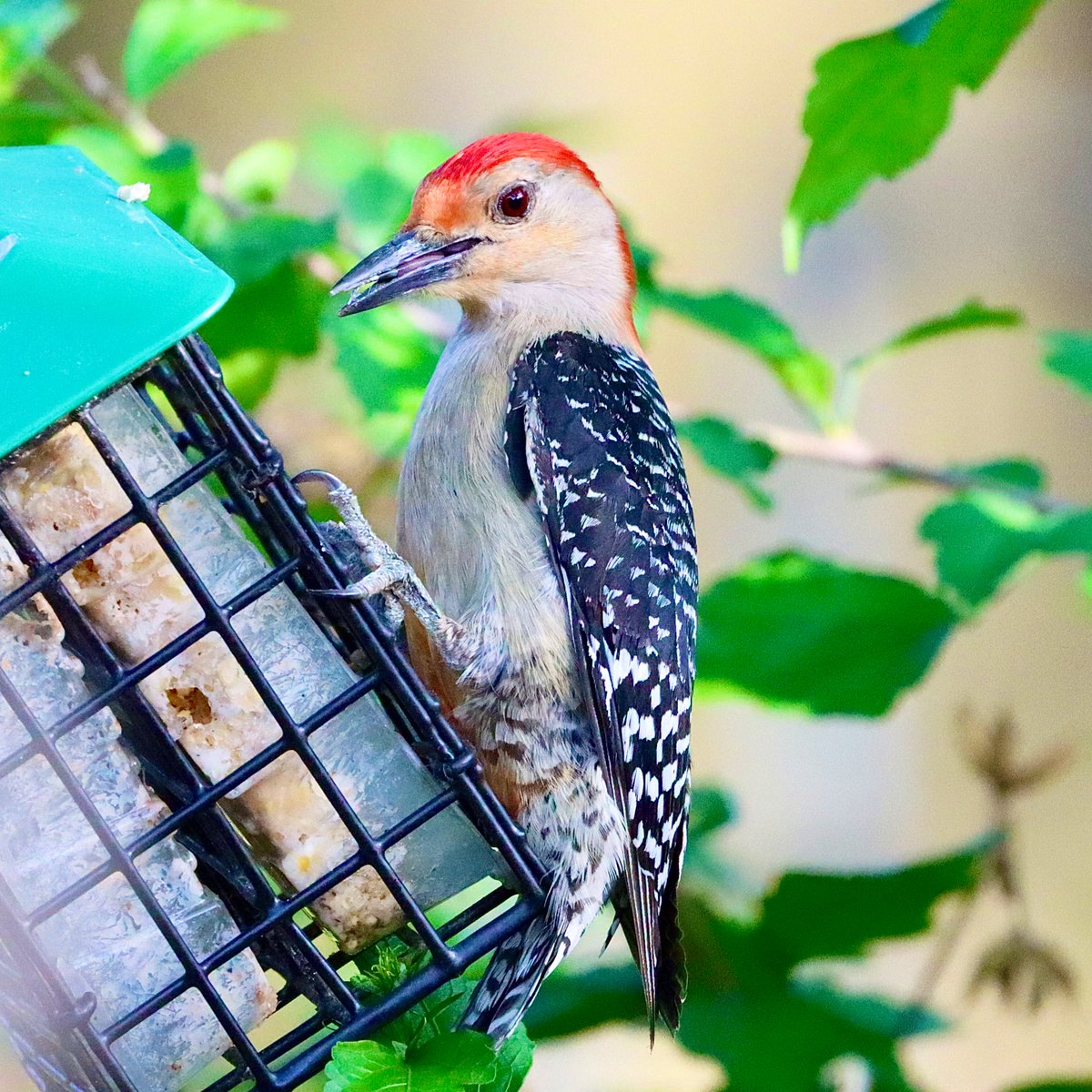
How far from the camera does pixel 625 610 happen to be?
2.53 metres

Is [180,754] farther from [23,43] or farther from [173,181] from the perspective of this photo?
[23,43]

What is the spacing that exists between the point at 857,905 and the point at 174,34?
89.9 inches

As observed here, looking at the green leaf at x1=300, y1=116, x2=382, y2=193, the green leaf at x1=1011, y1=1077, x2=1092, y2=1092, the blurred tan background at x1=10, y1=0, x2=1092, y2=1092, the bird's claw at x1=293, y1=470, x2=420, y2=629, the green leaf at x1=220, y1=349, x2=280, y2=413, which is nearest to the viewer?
the bird's claw at x1=293, y1=470, x2=420, y2=629

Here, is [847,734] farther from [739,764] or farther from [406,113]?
[406,113]

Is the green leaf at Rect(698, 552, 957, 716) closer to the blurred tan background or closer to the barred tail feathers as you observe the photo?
the barred tail feathers

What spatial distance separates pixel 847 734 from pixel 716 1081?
181 inches

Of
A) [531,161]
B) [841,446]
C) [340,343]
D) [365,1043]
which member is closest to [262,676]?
[365,1043]

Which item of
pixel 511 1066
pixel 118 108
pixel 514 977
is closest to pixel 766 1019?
pixel 514 977

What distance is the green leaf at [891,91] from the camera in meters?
1.72

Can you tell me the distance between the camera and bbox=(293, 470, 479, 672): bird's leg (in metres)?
2.23

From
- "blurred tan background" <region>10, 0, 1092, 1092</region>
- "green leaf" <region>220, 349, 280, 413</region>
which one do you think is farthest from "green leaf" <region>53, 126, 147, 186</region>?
"blurred tan background" <region>10, 0, 1092, 1092</region>

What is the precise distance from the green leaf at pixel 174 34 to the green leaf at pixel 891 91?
1446 mm

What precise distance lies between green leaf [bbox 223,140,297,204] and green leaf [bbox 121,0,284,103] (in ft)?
0.76

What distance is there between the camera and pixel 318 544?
2.03m
